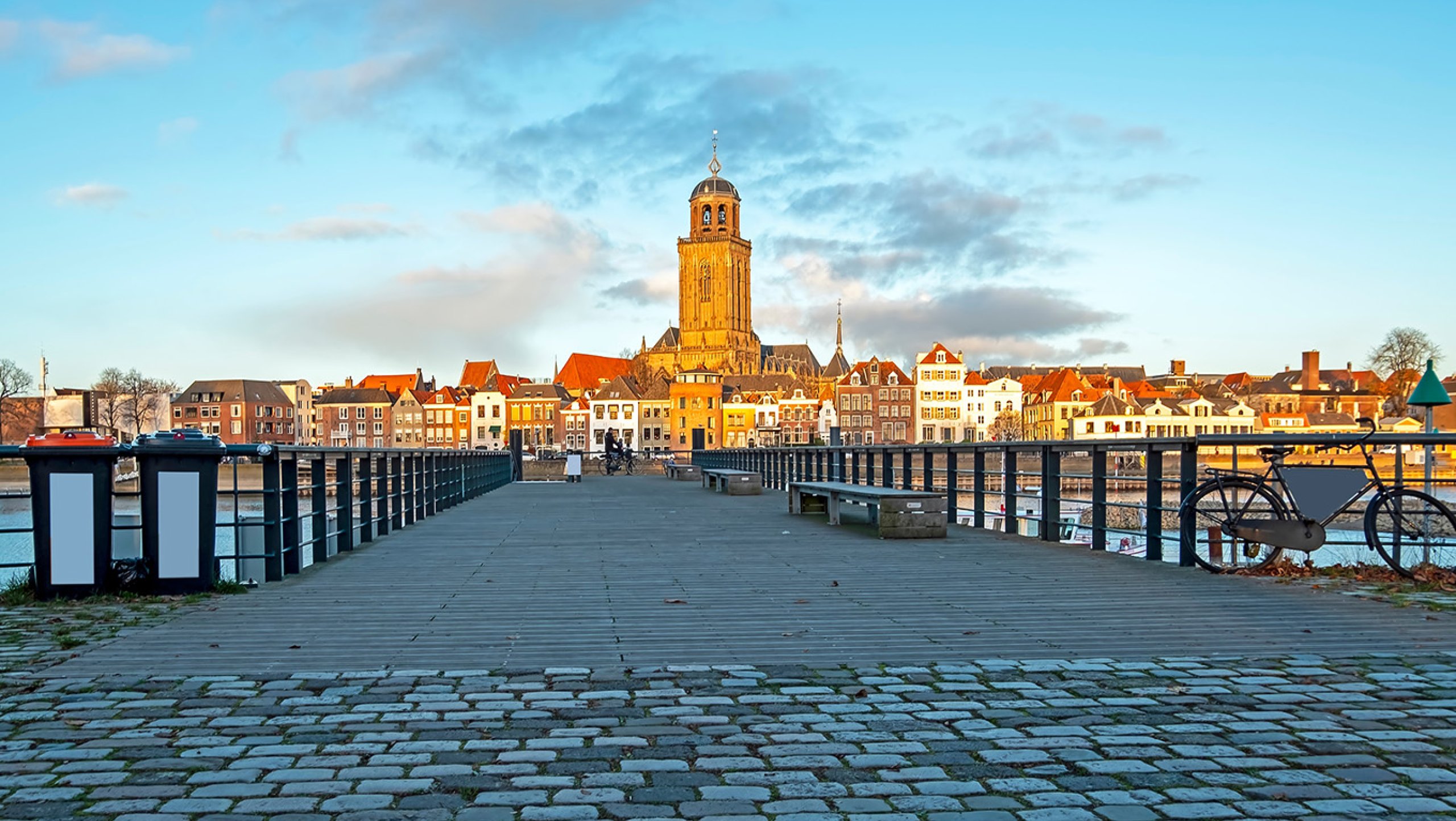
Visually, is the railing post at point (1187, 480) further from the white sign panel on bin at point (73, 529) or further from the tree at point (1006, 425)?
the tree at point (1006, 425)

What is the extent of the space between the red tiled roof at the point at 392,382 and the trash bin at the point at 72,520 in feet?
472

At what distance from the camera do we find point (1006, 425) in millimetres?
125125

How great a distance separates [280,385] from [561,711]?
145222mm

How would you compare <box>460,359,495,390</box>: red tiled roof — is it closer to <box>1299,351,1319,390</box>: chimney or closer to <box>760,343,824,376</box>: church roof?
<box>760,343,824,376</box>: church roof

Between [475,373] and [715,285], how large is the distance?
40889 mm

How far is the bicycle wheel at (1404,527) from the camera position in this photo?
8797mm

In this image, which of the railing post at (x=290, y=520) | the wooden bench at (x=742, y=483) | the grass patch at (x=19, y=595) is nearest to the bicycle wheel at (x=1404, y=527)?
the railing post at (x=290, y=520)

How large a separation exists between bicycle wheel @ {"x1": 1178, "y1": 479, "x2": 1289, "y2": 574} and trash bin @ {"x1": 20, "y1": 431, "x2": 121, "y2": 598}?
7.71m

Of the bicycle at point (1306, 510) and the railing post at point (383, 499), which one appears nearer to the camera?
the bicycle at point (1306, 510)

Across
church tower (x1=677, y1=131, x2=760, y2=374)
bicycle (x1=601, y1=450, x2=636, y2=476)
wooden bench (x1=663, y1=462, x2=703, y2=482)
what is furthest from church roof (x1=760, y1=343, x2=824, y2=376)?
wooden bench (x1=663, y1=462, x2=703, y2=482)

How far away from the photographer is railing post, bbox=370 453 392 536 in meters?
14.2

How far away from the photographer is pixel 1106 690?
5023 millimetres

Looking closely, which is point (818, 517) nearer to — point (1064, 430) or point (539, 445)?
point (1064, 430)

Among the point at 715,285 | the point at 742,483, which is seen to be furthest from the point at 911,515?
the point at 715,285
